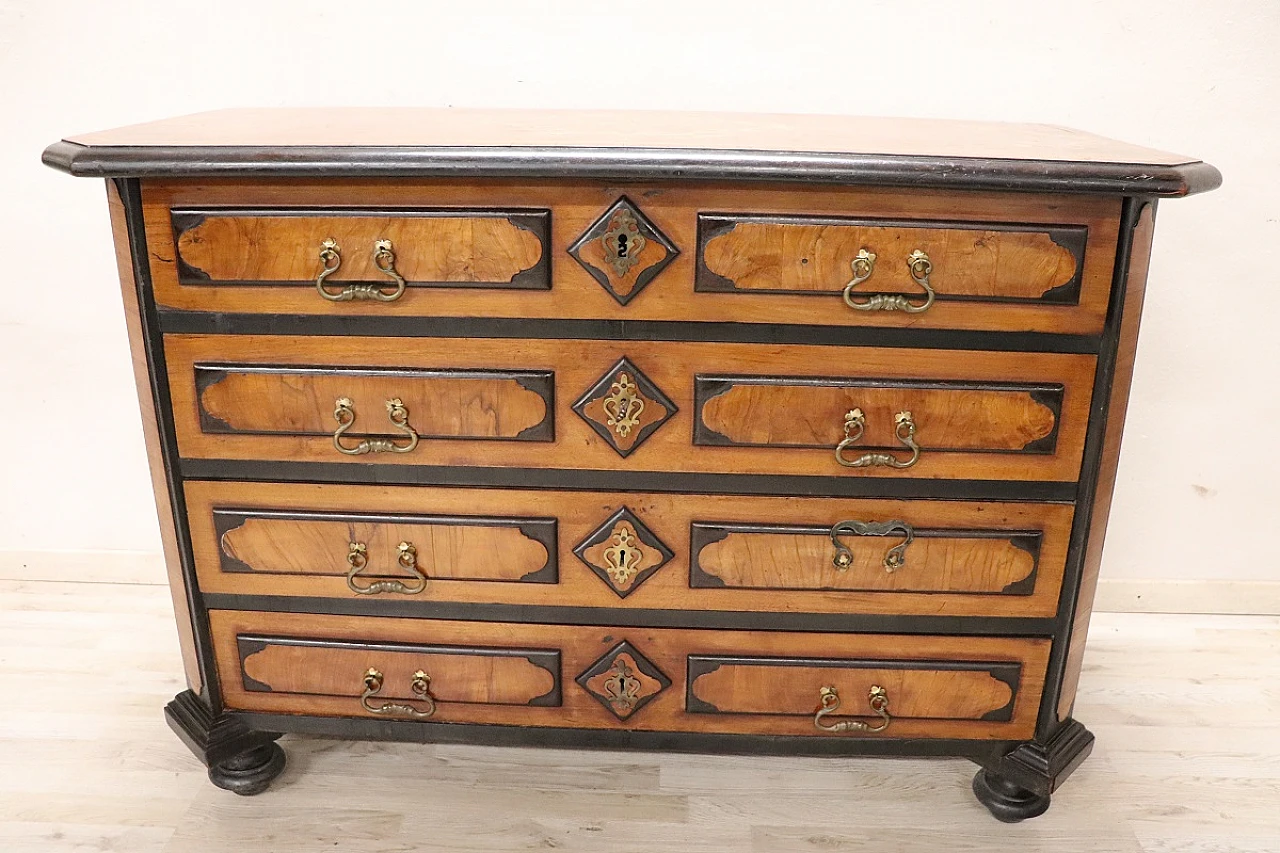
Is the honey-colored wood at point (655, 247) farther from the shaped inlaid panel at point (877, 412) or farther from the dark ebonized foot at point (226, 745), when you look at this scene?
the dark ebonized foot at point (226, 745)

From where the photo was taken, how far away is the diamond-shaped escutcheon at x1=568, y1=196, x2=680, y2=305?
136 cm

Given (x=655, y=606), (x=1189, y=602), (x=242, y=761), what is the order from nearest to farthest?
1. (x=655, y=606)
2. (x=242, y=761)
3. (x=1189, y=602)

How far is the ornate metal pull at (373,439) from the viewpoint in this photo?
4.83ft

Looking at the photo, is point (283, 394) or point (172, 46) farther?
point (172, 46)

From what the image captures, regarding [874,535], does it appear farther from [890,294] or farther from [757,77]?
[757,77]

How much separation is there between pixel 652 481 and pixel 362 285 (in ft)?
1.77

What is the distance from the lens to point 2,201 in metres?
2.18

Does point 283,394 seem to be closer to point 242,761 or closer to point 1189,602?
point 242,761

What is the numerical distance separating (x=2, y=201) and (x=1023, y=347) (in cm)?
223

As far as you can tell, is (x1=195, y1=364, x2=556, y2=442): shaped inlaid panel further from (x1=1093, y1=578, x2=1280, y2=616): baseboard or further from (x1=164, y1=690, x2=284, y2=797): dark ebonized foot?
(x1=1093, y1=578, x2=1280, y2=616): baseboard

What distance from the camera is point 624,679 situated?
1609 millimetres

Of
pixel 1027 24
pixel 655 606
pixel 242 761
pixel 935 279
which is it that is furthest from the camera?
pixel 1027 24

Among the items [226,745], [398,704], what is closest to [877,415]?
[398,704]

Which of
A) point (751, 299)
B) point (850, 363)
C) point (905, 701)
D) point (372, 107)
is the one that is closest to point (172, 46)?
point (372, 107)
